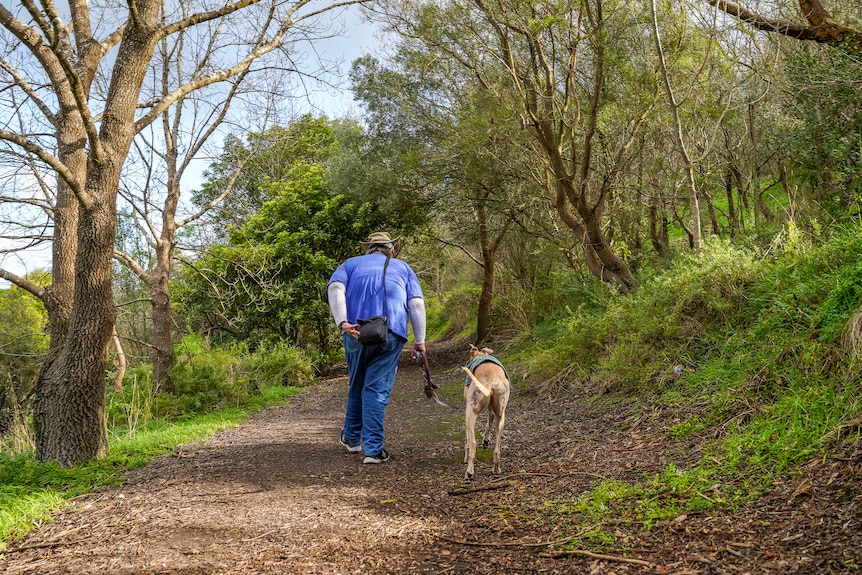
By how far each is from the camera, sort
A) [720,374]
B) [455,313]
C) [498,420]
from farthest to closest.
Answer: [455,313]
[720,374]
[498,420]

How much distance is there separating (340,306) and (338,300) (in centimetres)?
6

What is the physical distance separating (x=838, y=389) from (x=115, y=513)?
504 cm

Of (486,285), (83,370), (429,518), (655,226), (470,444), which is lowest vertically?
(429,518)

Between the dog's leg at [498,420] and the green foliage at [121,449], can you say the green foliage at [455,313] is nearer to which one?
the green foliage at [121,449]

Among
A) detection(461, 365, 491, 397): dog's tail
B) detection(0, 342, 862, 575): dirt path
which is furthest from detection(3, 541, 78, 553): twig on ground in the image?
detection(461, 365, 491, 397): dog's tail

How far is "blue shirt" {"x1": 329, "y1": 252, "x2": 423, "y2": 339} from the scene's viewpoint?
233 inches

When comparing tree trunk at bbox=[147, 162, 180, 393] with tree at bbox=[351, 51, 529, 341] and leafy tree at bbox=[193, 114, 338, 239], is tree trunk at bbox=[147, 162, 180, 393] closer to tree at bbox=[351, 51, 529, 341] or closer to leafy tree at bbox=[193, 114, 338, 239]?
tree at bbox=[351, 51, 529, 341]

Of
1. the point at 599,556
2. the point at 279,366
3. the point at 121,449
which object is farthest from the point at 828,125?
the point at 279,366

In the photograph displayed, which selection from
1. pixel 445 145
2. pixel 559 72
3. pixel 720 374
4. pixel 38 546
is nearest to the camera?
pixel 38 546

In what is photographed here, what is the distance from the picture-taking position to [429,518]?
4.02 meters

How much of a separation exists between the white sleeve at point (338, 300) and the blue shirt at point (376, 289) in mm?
62

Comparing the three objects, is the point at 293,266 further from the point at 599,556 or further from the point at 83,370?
the point at 599,556

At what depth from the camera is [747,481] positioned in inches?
143

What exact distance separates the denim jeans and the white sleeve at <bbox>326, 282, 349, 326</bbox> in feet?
Result: 0.82
